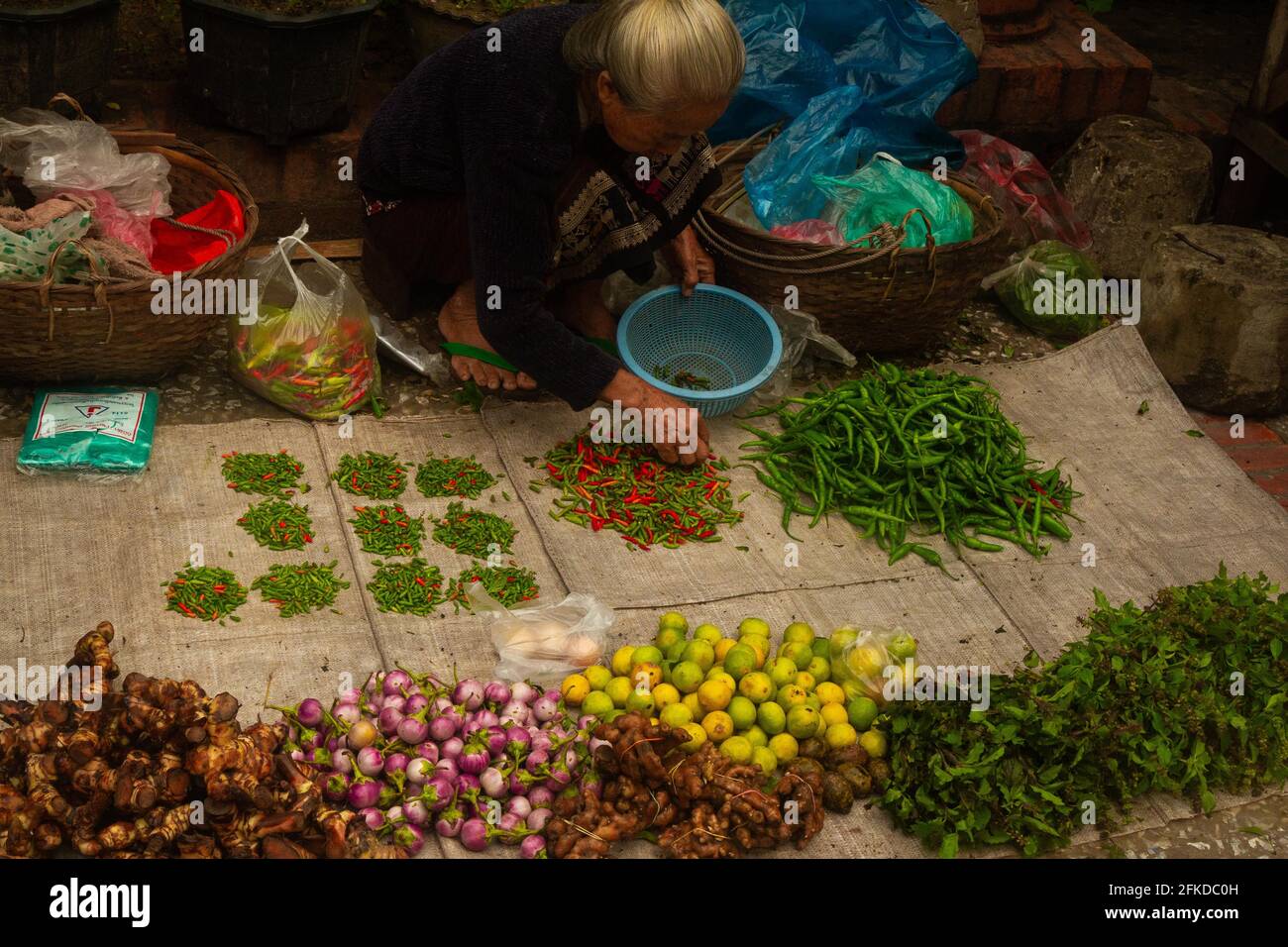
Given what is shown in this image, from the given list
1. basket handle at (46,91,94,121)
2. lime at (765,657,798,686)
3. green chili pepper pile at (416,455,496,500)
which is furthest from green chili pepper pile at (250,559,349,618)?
basket handle at (46,91,94,121)

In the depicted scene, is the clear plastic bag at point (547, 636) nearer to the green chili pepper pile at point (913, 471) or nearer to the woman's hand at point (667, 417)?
the woman's hand at point (667, 417)

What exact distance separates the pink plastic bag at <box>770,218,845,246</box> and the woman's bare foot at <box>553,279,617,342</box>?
58 centimetres

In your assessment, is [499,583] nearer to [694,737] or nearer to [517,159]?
[694,737]

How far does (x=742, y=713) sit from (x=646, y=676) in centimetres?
21

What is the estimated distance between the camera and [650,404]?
3432 mm

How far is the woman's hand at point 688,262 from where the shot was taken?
12.9 ft

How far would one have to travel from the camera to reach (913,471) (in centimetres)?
355

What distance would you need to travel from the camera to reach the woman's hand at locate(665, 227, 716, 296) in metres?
3.94

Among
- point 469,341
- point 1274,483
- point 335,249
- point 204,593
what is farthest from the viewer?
point 335,249

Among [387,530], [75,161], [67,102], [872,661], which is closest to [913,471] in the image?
[872,661]

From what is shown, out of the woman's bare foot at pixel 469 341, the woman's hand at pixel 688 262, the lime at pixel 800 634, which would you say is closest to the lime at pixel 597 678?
the lime at pixel 800 634

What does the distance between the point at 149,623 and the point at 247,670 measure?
0.88ft

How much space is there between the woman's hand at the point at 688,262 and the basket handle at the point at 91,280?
1566mm

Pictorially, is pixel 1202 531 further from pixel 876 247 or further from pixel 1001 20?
pixel 1001 20
